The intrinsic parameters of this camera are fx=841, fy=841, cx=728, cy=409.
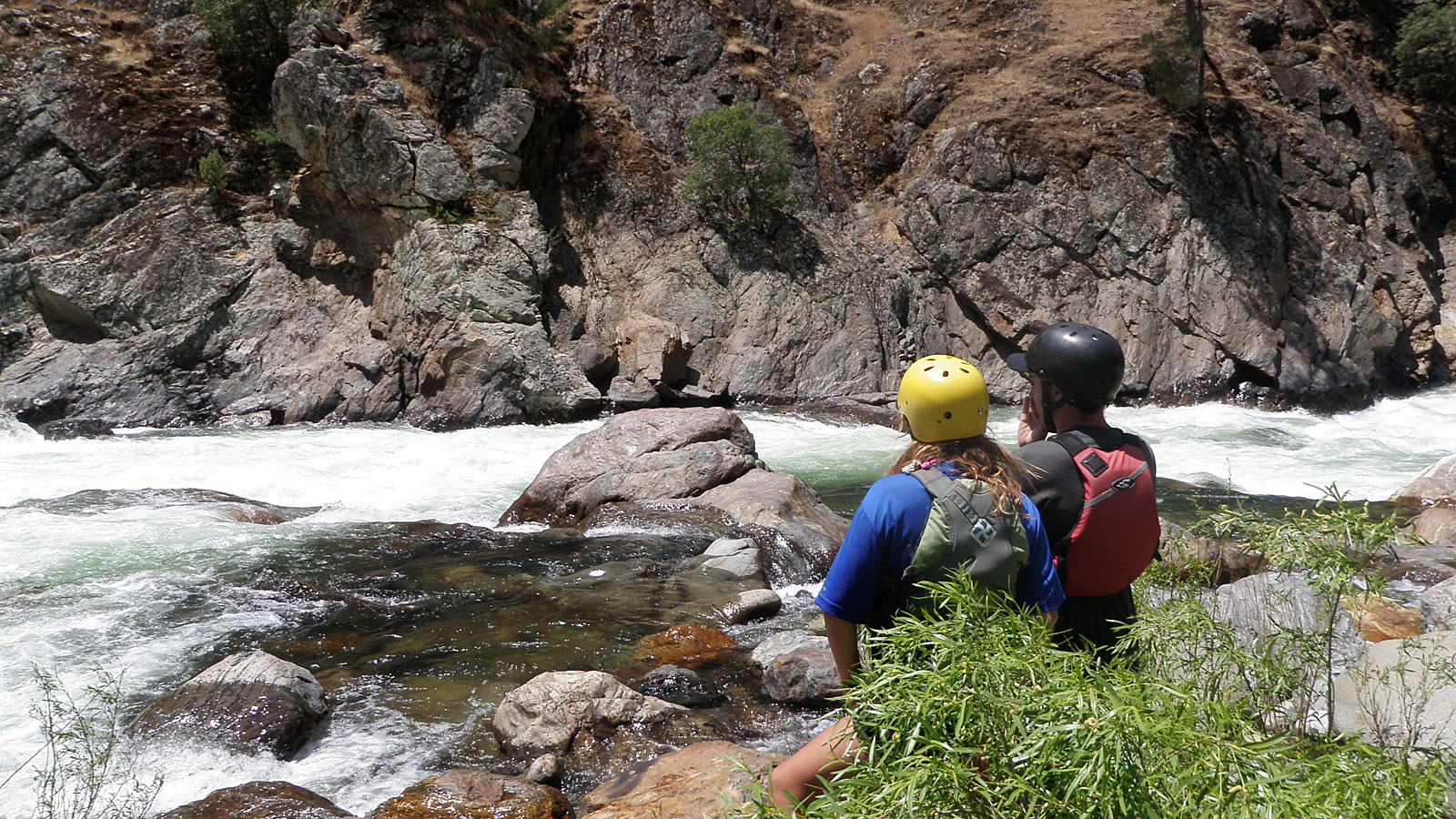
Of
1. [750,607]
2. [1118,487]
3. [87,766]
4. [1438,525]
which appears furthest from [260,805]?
[1438,525]

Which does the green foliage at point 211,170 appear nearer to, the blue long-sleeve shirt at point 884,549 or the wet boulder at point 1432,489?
the blue long-sleeve shirt at point 884,549

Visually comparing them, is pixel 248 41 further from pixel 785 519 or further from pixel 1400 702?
pixel 1400 702

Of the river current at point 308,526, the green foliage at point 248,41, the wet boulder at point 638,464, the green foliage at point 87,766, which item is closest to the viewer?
the green foliage at point 87,766

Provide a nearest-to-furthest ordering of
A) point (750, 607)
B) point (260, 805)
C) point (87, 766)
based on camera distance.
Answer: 1. point (260, 805)
2. point (87, 766)
3. point (750, 607)

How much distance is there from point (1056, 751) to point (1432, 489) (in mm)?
10513

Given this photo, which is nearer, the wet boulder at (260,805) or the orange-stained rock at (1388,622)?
the wet boulder at (260,805)

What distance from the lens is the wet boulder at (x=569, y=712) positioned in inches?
161

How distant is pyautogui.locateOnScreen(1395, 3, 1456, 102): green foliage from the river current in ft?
44.2

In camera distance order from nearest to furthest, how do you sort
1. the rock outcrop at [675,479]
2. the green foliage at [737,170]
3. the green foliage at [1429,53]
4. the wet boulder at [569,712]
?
the wet boulder at [569,712], the rock outcrop at [675,479], the green foliage at [737,170], the green foliage at [1429,53]

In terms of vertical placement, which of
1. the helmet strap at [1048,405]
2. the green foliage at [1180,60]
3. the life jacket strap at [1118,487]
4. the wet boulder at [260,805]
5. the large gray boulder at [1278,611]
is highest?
the green foliage at [1180,60]

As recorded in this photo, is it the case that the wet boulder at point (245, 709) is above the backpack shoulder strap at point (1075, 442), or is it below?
below

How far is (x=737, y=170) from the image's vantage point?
19.3 m

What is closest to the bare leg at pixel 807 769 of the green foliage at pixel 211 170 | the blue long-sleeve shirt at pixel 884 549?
the blue long-sleeve shirt at pixel 884 549

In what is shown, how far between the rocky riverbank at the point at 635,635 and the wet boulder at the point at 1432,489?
0.23 ft
